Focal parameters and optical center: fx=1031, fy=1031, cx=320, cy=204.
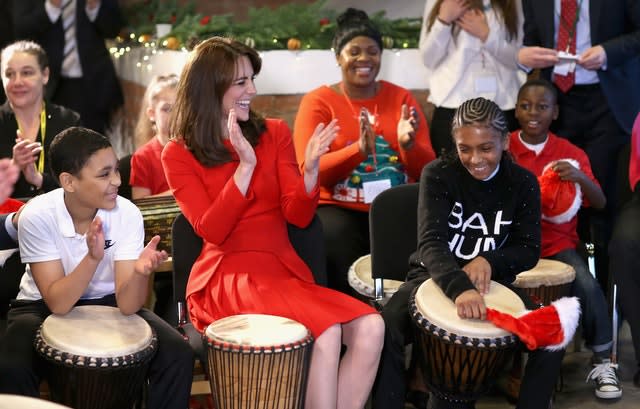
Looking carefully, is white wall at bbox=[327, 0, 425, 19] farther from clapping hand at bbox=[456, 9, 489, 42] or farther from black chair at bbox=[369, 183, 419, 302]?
black chair at bbox=[369, 183, 419, 302]

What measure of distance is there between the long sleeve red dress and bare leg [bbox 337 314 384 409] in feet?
0.17

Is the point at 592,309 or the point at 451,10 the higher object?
the point at 451,10

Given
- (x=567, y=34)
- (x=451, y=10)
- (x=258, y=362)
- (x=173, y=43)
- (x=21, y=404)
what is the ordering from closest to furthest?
(x=21, y=404), (x=258, y=362), (x=567, y=34), (x=451, y=10), (x=173, y=43)

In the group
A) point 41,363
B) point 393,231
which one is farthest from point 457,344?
point 41,363

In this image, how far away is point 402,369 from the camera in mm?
3668

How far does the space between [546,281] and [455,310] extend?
0.71 metres

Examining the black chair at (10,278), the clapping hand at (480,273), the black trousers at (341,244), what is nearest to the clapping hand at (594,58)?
the black trousers at (341,244)

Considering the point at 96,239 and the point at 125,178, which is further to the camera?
the point at 125,178

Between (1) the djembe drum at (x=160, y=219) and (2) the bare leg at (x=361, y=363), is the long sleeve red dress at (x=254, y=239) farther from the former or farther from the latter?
(1) the djembe drum at (x=160, y=219)

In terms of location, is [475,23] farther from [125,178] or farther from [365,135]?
[125,178]

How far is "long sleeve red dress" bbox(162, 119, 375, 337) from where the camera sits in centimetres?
356

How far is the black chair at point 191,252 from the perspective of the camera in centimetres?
371

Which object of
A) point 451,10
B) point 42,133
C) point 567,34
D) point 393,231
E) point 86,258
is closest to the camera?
point 86,258

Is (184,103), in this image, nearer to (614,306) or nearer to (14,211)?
(14,211)
